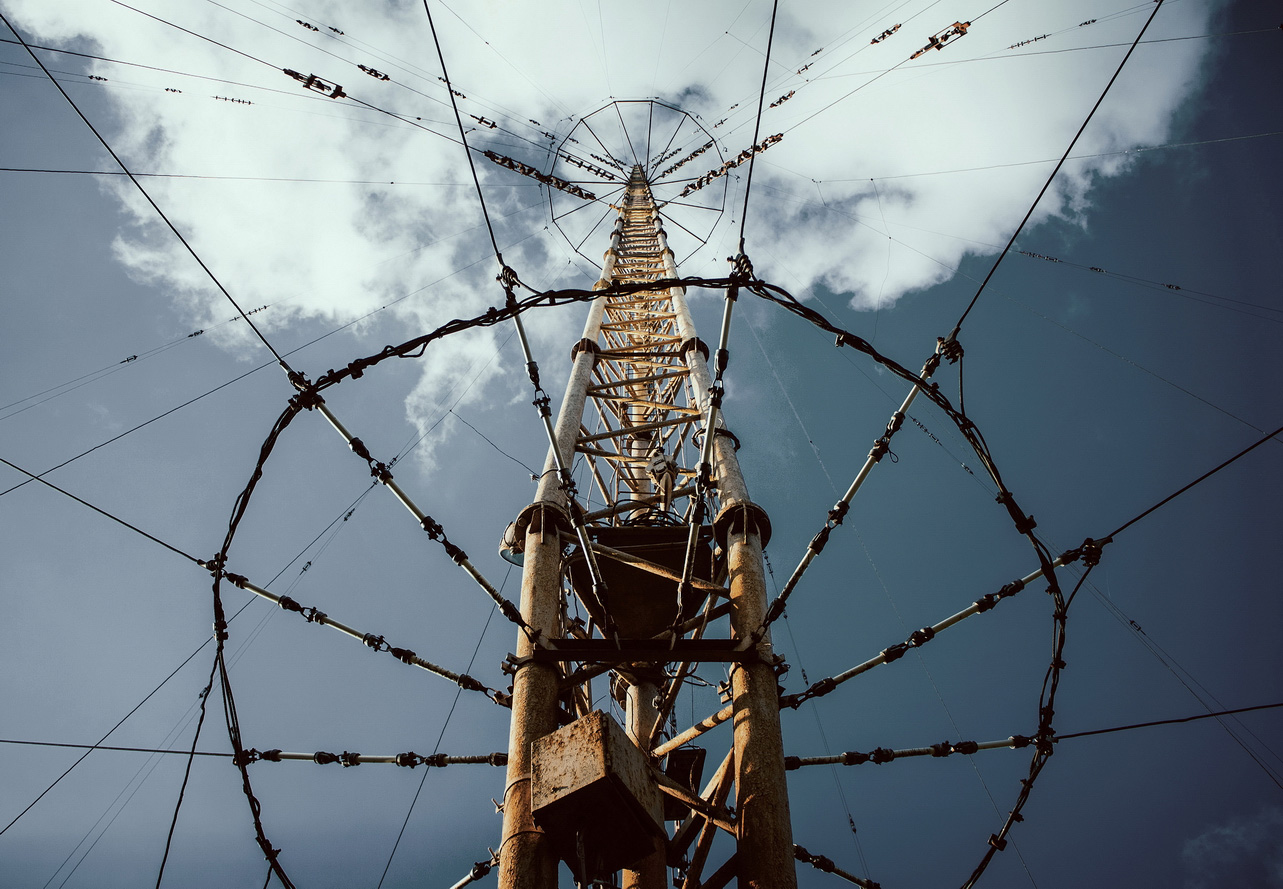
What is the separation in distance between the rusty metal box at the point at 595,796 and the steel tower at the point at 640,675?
0.01 meters

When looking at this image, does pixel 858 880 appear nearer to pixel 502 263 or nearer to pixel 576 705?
pixel 576 705

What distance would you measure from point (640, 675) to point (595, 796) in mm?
4417

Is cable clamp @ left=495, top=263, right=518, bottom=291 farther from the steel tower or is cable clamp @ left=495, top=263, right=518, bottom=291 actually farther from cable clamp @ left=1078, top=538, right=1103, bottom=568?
cable clamp @ left=1078, top=538, right=1103, bottom=568

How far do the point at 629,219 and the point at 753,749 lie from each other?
2244 centimetres

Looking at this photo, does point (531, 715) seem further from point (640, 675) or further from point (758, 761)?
point (640, 675)

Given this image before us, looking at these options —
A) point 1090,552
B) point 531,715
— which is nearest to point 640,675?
point 531,715

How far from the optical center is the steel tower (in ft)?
19.0

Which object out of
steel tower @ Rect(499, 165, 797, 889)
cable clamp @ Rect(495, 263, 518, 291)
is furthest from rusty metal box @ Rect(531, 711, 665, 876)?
cable clamp @ Rect(495, 263, 518, 291)

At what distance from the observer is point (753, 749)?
6629mm

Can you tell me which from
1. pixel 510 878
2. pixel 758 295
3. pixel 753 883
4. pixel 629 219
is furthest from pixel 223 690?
pixel 629 219

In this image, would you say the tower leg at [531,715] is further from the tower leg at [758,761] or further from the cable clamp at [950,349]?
the cable clamp at [950,349]

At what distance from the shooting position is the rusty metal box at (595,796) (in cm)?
558

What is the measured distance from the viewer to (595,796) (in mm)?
5586

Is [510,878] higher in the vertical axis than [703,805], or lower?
lower
